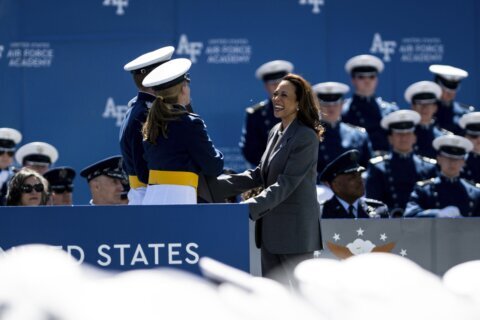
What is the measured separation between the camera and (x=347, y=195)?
7.71m

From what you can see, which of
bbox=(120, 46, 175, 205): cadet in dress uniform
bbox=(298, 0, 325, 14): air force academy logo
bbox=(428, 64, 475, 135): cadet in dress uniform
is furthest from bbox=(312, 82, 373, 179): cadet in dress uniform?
bbox=(120, 46, 175, 205): cadet in dress uniform

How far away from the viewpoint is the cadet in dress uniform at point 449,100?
930 cm

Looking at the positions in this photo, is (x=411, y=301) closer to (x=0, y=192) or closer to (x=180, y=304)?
(x=180, y=304)

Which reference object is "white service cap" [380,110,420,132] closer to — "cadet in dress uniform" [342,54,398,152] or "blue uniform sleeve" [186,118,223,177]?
"cadet in dress uniform" [342,54,398,152]

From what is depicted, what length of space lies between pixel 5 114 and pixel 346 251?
12.6 ft

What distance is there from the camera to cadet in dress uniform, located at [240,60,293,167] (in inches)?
345

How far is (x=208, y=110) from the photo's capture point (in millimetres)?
9195

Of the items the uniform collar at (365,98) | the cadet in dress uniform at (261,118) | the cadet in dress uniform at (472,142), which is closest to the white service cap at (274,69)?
the cadet in dress uniform at (261,118)

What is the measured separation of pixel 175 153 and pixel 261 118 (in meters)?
3.81

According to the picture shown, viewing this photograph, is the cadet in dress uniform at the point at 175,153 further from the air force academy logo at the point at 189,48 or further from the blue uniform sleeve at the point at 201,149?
the air force academy logo at the point at 189,48

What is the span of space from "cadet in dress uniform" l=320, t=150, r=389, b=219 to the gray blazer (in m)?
2.16

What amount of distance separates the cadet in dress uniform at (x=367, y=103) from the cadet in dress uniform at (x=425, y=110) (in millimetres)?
204

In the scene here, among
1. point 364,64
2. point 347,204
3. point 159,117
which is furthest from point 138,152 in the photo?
point 364,64

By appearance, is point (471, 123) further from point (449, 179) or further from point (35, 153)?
point (35, 153)
